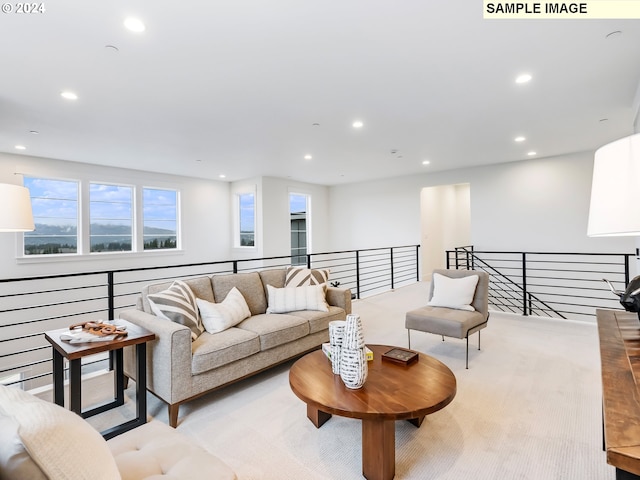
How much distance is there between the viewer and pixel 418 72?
2648 mm

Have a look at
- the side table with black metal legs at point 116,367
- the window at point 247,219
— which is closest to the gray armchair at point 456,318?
the side table with black metal legs at point 116,367

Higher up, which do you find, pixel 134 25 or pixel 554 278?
pixel 134 25

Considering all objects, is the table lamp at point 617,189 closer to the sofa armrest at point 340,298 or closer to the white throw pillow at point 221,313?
the white throw pillow at point 221,313

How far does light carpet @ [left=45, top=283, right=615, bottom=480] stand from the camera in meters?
1.72

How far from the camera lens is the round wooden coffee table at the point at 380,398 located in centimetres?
157

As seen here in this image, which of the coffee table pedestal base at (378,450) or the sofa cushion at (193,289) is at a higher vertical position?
the sofa cushion at (193,289)

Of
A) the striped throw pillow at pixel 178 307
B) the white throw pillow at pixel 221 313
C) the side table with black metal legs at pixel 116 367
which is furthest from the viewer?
the white throw pillow at pixel 221 313

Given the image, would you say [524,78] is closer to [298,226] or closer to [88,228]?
[298,226]

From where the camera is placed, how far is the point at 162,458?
119 cm

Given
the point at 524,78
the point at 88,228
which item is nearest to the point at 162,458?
the point at 524,78

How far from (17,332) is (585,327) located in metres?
8.04

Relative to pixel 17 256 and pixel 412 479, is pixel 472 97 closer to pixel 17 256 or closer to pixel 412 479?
pixel 412 479

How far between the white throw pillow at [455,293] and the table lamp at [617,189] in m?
2.36

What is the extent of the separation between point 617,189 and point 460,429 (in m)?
1.71
